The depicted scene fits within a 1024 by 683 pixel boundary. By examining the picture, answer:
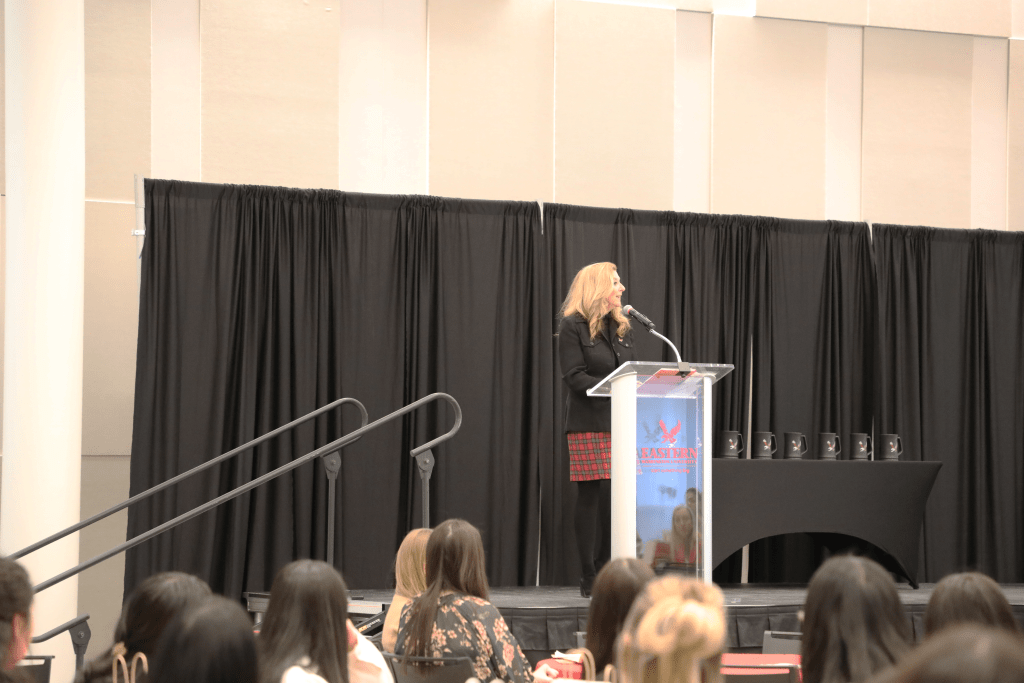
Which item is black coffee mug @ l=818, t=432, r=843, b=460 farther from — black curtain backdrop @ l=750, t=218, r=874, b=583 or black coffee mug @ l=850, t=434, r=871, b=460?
black curtain backdrop @ l=750, t=218, r=874, b=583

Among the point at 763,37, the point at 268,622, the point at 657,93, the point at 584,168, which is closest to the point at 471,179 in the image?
the point at 584,168

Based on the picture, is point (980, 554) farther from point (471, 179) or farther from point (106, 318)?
point (106, 318)

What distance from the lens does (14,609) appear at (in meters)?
1.80

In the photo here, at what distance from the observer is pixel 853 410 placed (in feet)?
22.1

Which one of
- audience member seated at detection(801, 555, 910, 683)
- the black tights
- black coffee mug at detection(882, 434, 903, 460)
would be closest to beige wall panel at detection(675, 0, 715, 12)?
black coffee mug at detection(882, 434, 903, 460)

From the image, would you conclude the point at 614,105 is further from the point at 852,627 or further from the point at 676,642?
the point at 676,642

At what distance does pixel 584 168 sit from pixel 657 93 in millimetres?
727

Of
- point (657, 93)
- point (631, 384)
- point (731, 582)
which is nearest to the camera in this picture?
point (631, 384)

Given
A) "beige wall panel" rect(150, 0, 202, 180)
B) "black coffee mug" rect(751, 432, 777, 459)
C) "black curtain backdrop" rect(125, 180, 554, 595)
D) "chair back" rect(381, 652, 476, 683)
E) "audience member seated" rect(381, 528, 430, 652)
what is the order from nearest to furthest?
"chair back" rect(381, 652, 476, 683), "audience member seated" rect(381, 528, 430, 652), "black curtain backdrop" rect(125, 180, 554, 595), "black coffee mug" rect(751, 432, 777, 459), "beige wall panel" rect(150, 0, 202, 180)

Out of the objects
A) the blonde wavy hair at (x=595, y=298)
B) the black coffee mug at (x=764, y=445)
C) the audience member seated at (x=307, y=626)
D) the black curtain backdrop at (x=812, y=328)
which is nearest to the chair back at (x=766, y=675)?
the audience member seated at (x=307, y=626)

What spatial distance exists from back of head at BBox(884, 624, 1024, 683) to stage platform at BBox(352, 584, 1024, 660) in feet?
12.6

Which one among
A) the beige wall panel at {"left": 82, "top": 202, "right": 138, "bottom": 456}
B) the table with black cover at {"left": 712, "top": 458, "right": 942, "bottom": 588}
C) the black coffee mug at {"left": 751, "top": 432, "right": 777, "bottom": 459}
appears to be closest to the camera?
the table with black cover at {"left": 712, "top": 458, "right": 942, "bottom": 588}

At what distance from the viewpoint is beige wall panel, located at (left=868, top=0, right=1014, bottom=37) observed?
7215 millimetres

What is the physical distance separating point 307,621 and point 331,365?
430 cm
